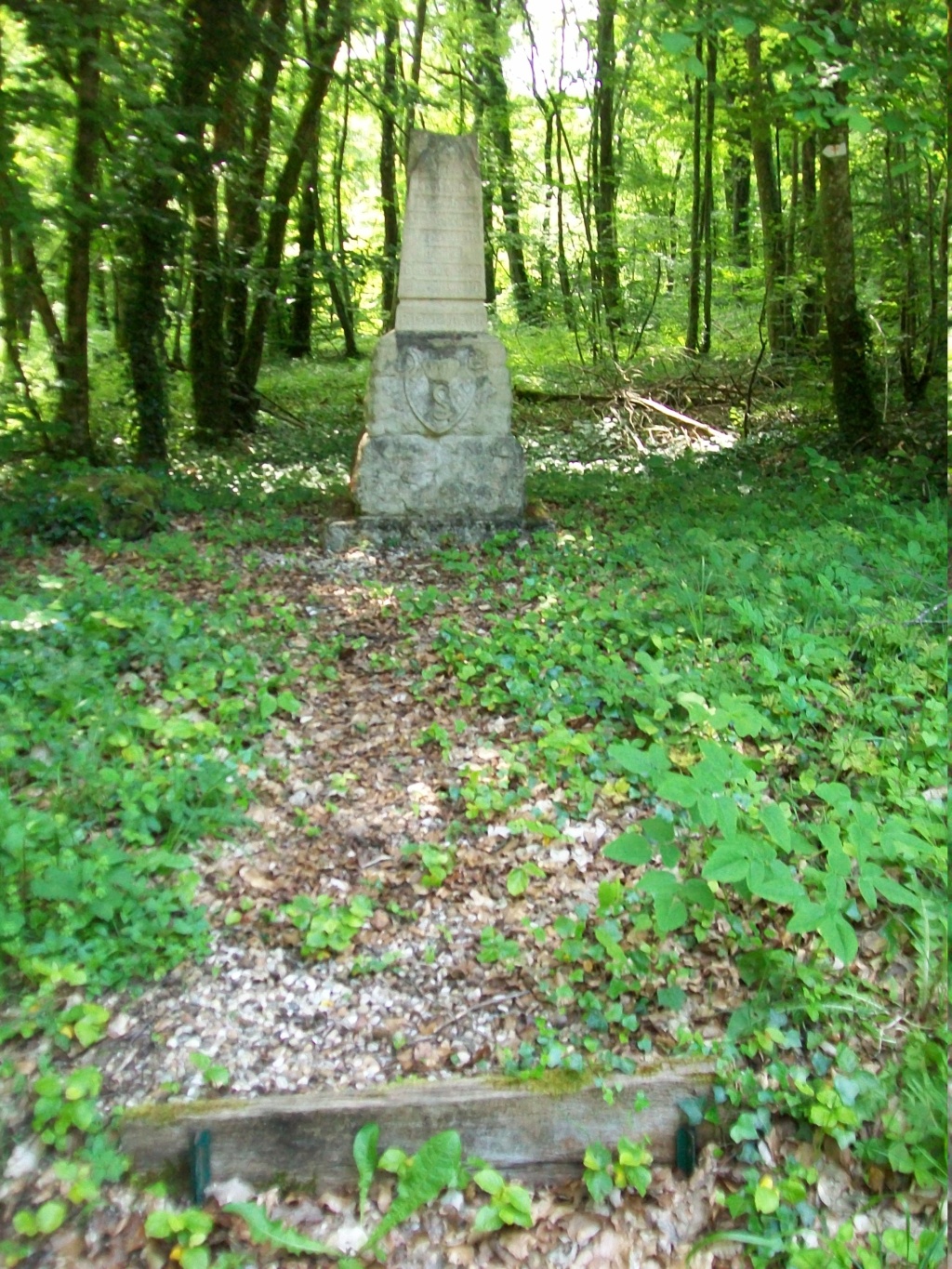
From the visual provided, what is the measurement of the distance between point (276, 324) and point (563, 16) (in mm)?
7010

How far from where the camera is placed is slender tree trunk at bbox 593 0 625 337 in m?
13.0

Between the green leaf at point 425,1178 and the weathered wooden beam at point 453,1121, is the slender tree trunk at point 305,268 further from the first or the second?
the green leaf at point 425,1178

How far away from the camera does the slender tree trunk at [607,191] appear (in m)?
13.0

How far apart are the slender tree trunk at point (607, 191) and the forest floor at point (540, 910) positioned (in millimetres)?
8723

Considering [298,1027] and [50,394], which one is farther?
[50,394]

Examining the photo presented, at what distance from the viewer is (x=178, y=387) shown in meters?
12.1

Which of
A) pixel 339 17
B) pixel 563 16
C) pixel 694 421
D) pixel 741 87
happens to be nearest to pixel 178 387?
pixel 339 17

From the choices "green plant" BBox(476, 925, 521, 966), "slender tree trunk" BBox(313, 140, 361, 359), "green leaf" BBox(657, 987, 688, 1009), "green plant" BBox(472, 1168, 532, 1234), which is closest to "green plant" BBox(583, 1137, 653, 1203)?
"green plant" BBox(472, 1168, 532, 1234)

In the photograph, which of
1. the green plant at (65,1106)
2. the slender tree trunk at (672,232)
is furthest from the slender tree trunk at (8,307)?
the slender tree trunk at (672,232)

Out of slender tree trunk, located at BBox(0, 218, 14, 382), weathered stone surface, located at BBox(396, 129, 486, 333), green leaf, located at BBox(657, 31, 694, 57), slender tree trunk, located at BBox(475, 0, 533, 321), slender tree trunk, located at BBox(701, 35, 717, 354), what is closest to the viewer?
green leaf, located at BBox(657, 31, 694, 57)

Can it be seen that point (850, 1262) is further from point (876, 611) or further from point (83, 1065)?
Result: point (876, 611)

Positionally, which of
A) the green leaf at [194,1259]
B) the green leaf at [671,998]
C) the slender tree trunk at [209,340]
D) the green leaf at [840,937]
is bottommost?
the green leaf at [194,1259]

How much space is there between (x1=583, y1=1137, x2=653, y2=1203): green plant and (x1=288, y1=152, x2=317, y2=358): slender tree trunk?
9351 millimetres

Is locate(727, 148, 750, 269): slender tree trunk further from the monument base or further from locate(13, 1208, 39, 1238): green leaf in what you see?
locate(13, 1208, 39, 1238): green leaf
